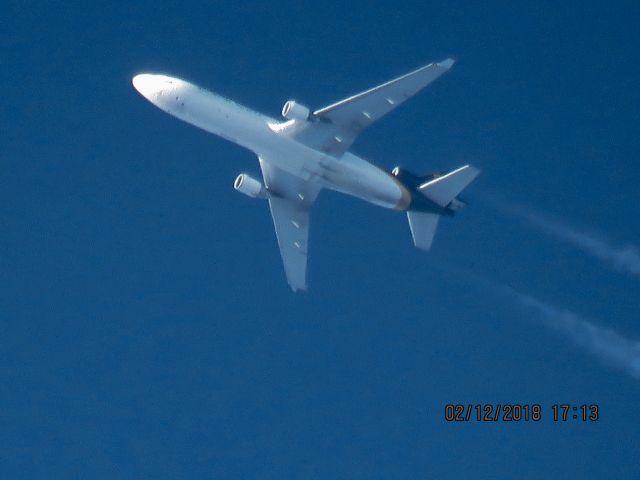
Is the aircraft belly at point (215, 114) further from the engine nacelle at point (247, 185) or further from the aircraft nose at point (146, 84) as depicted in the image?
the engine nacelle at point (247, 185)

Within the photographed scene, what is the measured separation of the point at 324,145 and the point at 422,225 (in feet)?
29.6

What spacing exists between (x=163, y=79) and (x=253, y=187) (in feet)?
30.4

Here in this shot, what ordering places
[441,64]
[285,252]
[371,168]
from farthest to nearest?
1. [285,252]
2. [371,168]
3. [441,64]

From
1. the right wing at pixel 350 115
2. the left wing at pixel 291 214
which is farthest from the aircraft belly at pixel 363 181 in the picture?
the left wing at pixel 291 214

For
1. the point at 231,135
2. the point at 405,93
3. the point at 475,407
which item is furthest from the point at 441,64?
the point at 475,407

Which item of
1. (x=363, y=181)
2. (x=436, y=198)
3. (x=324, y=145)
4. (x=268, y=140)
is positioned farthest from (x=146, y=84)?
(x=436, y=198)

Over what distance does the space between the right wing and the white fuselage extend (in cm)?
66

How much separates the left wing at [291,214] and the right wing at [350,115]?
4.42 metres

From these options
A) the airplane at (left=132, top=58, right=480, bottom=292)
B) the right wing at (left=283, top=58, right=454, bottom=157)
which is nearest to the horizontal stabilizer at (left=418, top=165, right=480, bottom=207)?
the airplane at (left=132, top=58, right=480, bottom=292)

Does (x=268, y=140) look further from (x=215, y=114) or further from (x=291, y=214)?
(x=291, y=214)

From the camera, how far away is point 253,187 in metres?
71.4

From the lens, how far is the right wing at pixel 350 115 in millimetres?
66875

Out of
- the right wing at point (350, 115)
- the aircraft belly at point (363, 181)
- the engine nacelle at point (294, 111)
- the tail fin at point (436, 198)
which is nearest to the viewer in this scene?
the engine nacelle at point (294, 111)

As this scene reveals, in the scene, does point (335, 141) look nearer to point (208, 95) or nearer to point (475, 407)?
point (208, 95)
